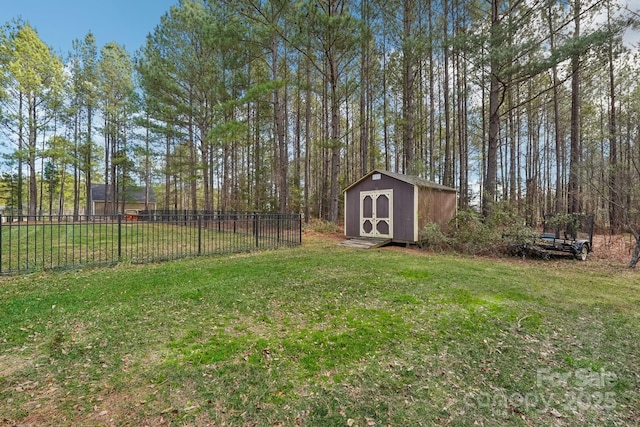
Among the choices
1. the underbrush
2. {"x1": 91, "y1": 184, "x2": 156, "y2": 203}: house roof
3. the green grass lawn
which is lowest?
the green grass lawn

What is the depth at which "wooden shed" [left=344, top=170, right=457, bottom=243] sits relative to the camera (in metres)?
9.26

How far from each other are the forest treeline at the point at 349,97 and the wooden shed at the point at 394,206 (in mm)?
1469

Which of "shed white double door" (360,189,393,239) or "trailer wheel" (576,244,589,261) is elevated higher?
"shed white double door" (360,189,393,239)

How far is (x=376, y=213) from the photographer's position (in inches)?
402

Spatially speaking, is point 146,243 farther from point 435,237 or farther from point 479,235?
point 479,235

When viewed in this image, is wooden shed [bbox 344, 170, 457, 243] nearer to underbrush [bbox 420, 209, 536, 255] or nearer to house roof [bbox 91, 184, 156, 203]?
underbrush [bbox 420, 209, 536, 255]

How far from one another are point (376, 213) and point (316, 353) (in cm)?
812

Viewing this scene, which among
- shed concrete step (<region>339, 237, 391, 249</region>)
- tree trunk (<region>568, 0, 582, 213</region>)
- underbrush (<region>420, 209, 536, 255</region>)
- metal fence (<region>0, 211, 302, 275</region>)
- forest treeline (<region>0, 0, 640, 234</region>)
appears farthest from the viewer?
shed concrete step (<region>339, 237, 391, 249</region>)

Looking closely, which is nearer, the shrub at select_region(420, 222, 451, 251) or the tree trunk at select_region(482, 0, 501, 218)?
the shrub at select_region(420, 222, 451, 251)

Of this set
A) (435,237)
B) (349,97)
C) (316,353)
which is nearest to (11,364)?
(316,353)

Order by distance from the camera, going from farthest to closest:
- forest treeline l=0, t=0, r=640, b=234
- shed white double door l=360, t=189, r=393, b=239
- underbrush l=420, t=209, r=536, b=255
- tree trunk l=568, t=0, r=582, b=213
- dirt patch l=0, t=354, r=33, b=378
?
shed white double door l=360, t=189, r=393, b=239, tree trunk l=568, t=0, r=582, b=213, forest treeline l=0, t=0, r=640, b=234, underbrush l=420, t=209, r=536, b=255, dirt patch l=0, t=354, r=33, b=378

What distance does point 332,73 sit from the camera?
1255cm

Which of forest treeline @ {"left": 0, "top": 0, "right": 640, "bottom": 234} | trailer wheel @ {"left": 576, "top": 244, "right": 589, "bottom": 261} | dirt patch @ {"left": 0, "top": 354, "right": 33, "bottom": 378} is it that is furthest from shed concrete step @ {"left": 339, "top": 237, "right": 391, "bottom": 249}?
dirt patch @ {"left": 0, "top": 354, "right": 33, "bottom": 378}

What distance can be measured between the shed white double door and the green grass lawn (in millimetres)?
5353
